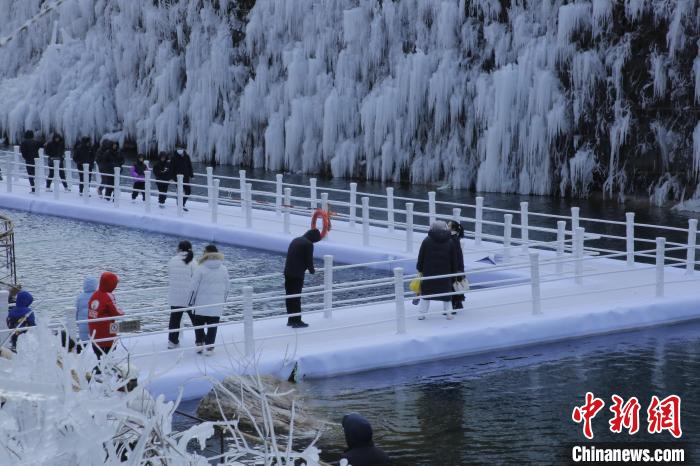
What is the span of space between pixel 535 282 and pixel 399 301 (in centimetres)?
224

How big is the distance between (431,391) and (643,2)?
23.9 metres

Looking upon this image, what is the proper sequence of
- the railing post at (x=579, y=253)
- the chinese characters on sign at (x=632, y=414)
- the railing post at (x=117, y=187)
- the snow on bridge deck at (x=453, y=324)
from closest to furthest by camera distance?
1. the chinese characters on sign at (x=632, y=414)
2. the snow on bridge deck at (x=453, y=324)
3. the railing post at (x=579, y=253)
4. the railing post at (x=117, y=187)

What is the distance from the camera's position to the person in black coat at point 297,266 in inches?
616

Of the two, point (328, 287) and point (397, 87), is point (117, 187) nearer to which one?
point (328, 287)

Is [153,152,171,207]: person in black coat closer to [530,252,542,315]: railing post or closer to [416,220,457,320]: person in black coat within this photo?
[416,220,457,320]: person in black coat

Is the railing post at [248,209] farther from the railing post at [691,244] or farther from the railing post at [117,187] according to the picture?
the railing post at [691,244]

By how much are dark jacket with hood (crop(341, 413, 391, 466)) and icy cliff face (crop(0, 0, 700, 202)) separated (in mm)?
26934

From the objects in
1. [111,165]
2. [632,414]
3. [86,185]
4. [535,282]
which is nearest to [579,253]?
[535,282]

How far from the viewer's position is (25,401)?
13.8ft

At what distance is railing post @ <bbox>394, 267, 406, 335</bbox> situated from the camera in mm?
15219

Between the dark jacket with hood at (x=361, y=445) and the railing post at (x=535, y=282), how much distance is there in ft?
26.9

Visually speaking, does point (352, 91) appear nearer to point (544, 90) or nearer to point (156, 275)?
point (544, 90)

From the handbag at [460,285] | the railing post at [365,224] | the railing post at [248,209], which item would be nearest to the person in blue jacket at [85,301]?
the handbag at [460,285]

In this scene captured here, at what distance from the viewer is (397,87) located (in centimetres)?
4022
